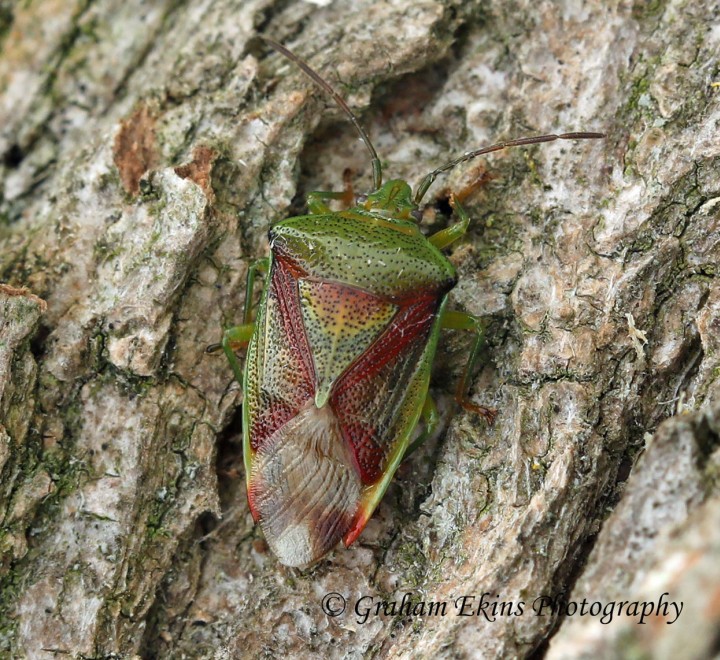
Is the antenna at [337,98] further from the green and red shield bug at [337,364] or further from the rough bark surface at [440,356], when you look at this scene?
the green and red shield bug at [337,364]

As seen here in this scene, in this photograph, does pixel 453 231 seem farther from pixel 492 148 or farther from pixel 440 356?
pixel 440 356

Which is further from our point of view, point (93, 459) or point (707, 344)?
point (93, 459)

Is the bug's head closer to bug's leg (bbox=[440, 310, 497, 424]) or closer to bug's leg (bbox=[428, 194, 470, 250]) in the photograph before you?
bug's leg (bbox=[428, 194, 470, 250])

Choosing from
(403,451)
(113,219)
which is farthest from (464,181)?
(113,219)

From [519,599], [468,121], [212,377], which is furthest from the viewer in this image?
[468,121]

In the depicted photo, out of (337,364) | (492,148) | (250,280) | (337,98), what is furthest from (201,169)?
(492,148)

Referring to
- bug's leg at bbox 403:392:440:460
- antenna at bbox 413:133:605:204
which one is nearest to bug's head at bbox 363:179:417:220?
antenna at bbox 413:133:605:204

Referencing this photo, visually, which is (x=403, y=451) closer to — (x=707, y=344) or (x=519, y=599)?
(x=519, y=599)
